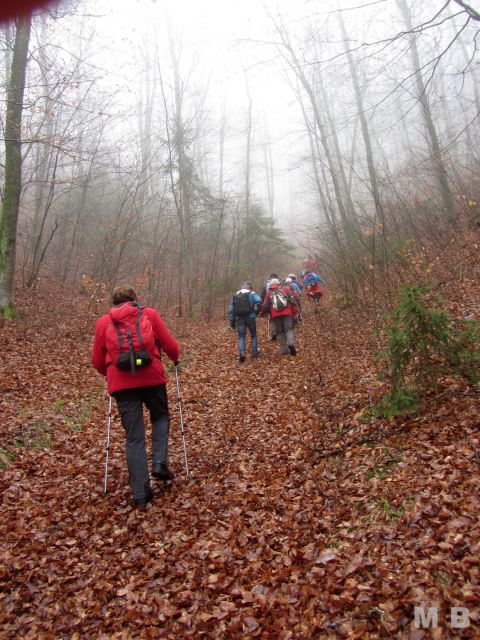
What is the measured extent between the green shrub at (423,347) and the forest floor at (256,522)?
0.92 ft

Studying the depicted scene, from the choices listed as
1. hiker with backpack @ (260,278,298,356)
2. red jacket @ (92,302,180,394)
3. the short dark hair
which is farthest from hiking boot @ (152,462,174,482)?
hiker with backpack @ (260,278,298,356)

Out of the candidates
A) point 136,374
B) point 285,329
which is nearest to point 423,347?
point 136,374

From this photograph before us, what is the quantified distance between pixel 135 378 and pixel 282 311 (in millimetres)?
5870

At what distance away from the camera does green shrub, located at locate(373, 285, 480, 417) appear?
184 inches

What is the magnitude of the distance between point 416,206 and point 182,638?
13.1 meters

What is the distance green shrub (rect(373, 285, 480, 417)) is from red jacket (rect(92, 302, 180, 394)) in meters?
2.72

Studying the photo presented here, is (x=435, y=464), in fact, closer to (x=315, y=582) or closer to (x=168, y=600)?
(x=315, y=582)

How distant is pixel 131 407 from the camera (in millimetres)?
4633

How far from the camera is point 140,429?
4609 millimetres

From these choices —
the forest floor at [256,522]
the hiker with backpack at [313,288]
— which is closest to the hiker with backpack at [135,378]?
the forest floor at [256,522]

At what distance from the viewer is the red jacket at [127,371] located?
459 cm
